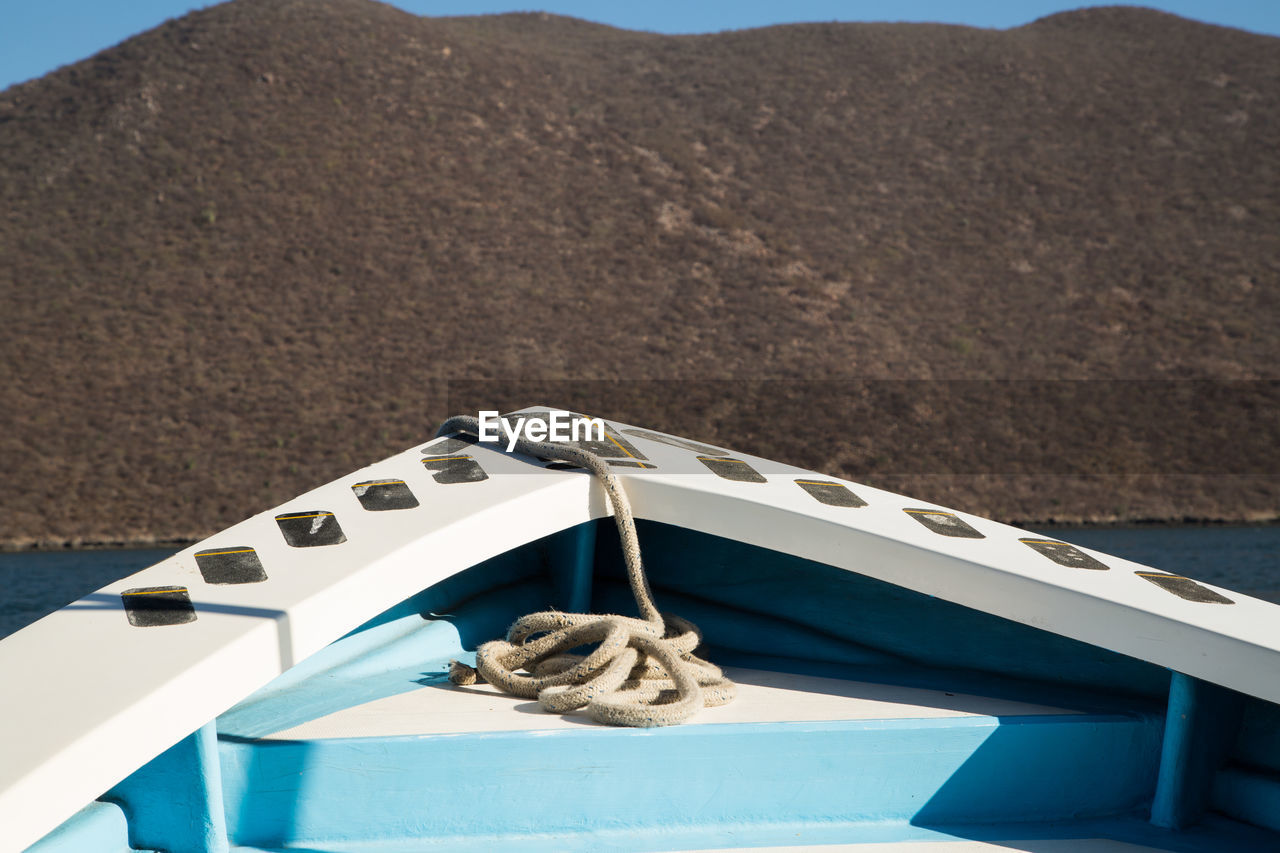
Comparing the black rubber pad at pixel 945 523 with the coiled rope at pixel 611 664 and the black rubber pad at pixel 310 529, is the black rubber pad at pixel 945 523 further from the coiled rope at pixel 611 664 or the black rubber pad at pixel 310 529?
the black rubber pad at pixel 310 529

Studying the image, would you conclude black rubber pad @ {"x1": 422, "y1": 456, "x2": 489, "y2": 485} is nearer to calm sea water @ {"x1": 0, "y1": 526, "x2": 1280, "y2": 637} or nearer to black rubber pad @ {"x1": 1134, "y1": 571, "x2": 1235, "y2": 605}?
black rubber pad @ {"x1": 1134, "y1": 571, "x2": 1235, "y2": 605}

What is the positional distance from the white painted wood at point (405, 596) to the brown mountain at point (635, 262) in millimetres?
14786

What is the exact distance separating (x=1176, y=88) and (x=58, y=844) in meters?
36.3

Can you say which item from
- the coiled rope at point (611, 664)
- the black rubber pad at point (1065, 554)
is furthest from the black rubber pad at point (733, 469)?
the black rubber pad at point (1065, 554)

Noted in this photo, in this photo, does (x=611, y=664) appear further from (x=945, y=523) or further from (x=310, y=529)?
(x=945, y=523)

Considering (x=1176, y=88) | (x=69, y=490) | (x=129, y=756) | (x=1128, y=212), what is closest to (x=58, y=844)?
(x=129, y=756)

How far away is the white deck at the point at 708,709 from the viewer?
5.33 feet

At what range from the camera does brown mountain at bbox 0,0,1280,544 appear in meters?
18.3

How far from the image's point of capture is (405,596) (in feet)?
5.41

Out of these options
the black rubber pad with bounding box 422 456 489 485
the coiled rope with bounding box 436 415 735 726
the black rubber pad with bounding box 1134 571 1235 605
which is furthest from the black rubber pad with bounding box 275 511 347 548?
the black rubber pad with bounding box 1134 571 1235 605

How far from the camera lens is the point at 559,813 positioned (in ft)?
5.16

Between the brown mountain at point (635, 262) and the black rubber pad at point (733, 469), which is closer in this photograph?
the black rubber pad at point (733, 469)

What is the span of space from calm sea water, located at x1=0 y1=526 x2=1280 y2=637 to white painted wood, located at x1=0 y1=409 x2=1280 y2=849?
21.9 ft

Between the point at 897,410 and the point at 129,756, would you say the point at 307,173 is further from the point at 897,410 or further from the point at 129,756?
the point at 129,756
